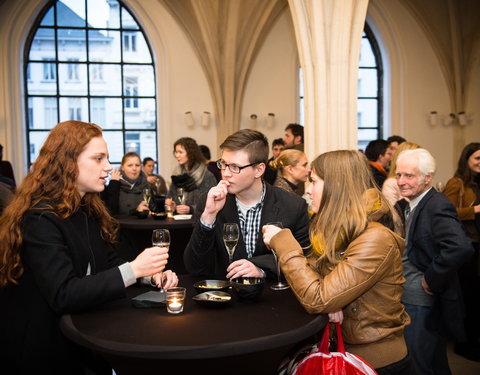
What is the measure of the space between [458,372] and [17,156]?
10.8m

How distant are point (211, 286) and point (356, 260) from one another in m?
0.79

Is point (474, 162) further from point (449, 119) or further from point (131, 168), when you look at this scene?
point (449, 119)

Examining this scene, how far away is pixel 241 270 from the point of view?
258 centimetres

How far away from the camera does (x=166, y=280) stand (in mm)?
Result: 2633

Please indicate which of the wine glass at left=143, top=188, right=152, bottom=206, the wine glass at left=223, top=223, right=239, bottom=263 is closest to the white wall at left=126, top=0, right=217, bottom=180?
the wine glass at left=143, top=188, right=152, bottom=206

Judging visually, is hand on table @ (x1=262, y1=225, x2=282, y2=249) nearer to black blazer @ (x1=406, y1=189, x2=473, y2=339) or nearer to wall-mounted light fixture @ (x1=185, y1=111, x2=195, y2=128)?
black blazer @ (x1=406, y1=189, x2=473, y2=339)

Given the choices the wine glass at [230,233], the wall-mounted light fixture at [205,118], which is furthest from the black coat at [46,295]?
the wall-mounted light fixture at [205,118]

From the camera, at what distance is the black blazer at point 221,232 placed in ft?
9.91

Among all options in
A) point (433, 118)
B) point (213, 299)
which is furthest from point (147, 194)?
point (433, 118)

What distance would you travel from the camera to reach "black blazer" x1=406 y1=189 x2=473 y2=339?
3.13 metres

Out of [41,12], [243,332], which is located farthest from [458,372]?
[41,12]

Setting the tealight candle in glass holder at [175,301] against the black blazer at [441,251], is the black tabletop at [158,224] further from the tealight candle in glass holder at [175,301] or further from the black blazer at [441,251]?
the tealight candle in glass holder at [175,301]

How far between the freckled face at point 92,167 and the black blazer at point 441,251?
2.04m

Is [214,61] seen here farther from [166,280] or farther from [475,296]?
[166,280]
